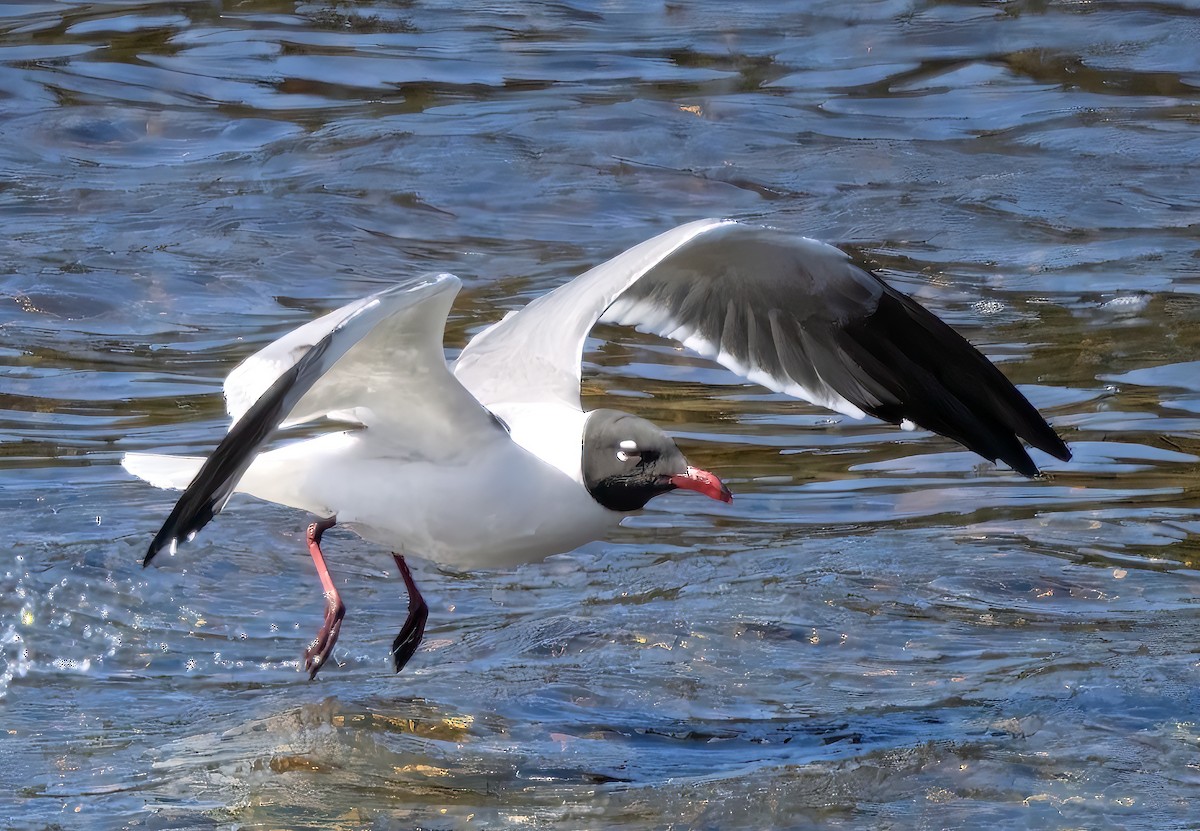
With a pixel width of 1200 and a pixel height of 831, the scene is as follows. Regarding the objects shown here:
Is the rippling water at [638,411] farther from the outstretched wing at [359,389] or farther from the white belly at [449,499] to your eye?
the outstretched wing at [359,389]

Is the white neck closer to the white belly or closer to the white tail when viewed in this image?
the white belly

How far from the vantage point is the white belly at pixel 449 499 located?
5523 millimetres

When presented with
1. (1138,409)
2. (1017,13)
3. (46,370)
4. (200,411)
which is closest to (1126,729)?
(1138,409)

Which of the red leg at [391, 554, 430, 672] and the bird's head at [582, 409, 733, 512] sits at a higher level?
the bird's head at [582, 409, 733, 512]

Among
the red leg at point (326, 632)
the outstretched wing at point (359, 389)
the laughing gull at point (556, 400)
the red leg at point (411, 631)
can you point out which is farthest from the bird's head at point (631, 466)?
the red leg at point (326, 632)

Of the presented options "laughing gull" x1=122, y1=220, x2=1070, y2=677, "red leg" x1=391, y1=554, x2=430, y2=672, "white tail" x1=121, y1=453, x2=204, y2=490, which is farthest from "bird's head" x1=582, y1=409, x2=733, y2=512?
"white tail" x1=121, y1=453, x2=204, y2=490

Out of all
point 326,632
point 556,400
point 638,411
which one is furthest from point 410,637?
point 638,411

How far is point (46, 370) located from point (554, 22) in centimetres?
649

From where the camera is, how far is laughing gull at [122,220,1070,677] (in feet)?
17.7

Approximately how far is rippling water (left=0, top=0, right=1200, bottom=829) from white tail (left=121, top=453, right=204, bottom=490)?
1.91 ft

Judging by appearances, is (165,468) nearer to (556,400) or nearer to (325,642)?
(325,642)

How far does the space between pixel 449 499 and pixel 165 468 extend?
87 cm

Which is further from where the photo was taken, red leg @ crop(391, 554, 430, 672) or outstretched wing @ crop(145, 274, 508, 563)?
red leg @ crop(391, 554, 430, 672)

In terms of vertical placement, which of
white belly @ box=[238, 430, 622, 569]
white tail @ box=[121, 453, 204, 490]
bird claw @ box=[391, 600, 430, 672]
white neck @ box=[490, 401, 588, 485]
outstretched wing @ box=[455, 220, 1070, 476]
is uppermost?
outstretched wing @ box=[455, 220, 1070, 476]
